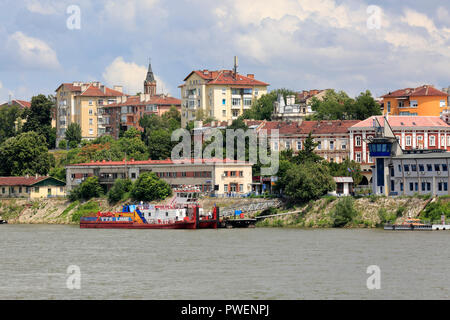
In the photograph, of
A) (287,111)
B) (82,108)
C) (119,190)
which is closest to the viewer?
(119,190)

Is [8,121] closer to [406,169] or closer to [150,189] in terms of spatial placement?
[150,189]

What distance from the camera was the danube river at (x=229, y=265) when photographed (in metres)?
49.0

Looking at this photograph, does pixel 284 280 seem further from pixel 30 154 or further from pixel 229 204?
pixel 30 154

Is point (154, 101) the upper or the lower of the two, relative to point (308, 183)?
upper

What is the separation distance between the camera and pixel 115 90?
183 meters

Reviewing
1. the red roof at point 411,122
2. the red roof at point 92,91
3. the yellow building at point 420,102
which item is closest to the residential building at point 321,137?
the red roof at point 411,122

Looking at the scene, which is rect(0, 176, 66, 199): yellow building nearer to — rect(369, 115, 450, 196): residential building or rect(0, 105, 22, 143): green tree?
rect(369, 115, 450, 196): residential building

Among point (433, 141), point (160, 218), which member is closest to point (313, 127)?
point (433, 141)

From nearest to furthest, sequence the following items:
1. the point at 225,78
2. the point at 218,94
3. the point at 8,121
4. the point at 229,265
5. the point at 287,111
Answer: the point at 229,265, the point at 287,111, the point at 218,94, the point at 225,78, the point at 8,121

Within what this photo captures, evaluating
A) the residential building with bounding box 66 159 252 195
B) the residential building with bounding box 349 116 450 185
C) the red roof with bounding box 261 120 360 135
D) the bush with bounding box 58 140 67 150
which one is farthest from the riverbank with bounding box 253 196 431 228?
the bush with bounding box 58 140 67 150

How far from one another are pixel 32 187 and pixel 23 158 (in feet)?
38.2

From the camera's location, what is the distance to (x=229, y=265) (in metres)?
58.8
